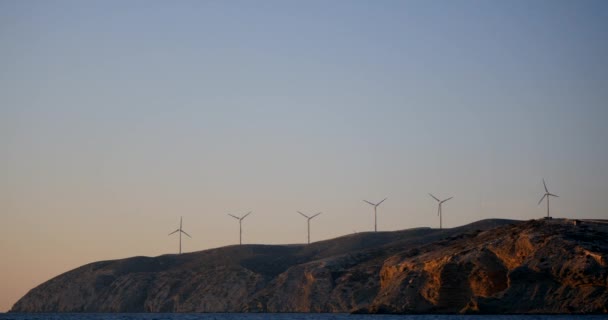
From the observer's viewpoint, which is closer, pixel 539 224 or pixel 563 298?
pixel 563 298

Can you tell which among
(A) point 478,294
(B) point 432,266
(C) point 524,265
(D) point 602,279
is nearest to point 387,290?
(B) point 432,266

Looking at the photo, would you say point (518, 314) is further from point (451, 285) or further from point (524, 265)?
point (451, 285)

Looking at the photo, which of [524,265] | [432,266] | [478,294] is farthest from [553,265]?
[432,266]

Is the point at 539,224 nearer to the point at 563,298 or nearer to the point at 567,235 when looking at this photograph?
the point at 567,235

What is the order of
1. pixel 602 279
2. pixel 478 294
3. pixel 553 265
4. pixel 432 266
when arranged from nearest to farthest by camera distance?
pixel 602 279
pixel 553 265
pixel 478 294
pixel 432 266

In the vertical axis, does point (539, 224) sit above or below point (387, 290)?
above

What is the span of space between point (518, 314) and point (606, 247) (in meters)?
21.7

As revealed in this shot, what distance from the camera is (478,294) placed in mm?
177250

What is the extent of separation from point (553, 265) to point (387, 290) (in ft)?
134

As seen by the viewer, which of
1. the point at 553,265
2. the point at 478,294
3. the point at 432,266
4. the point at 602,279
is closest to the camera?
the point at 602,279

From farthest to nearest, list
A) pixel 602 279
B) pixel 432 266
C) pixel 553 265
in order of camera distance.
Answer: pixel 432 266 < pixel 553 265 < pixel 602 279

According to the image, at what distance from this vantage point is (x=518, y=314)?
162 meters

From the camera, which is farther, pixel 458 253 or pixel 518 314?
pixel 458 253

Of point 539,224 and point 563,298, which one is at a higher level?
point 539,224
